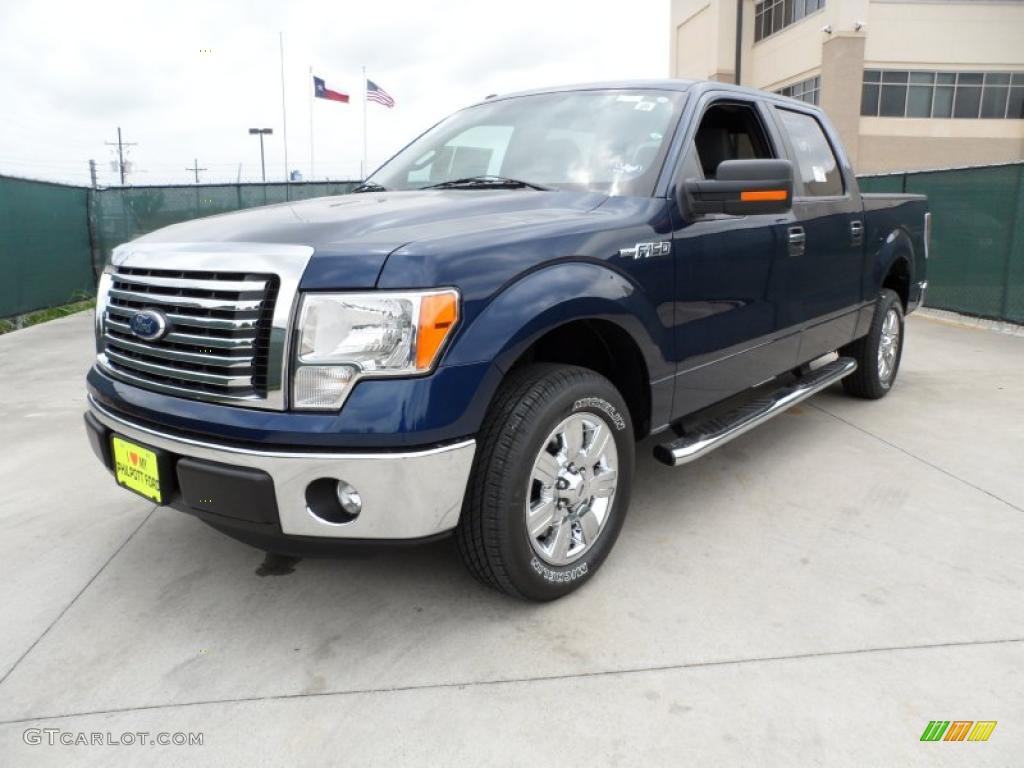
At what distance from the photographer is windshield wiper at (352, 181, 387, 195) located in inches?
144

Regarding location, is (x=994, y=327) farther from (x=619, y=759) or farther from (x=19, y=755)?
(x=19, y=755)

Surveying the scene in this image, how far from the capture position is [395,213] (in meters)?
2.66

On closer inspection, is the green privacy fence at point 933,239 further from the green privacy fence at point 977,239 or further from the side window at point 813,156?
the side window at point 813,156

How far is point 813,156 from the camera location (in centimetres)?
444

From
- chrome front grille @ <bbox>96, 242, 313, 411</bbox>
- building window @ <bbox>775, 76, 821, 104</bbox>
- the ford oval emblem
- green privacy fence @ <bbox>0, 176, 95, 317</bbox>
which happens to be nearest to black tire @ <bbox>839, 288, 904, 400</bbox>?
chrome front grille @ <bbox>96, 242, 313, 411</bbox>

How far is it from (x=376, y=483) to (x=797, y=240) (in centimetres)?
268

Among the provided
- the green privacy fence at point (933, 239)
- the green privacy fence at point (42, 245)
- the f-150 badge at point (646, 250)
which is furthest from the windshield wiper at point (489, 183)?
the green privacy fence at point (42, 245)

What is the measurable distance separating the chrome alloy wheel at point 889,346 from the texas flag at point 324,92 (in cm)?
2296

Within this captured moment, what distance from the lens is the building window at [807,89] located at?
30.0 metres

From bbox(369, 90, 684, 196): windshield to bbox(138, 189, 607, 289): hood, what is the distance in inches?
8.3

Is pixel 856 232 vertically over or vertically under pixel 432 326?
over

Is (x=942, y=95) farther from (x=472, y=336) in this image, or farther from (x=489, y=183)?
(x=472, y=336)

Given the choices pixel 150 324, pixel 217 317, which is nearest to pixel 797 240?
pixel 217 317

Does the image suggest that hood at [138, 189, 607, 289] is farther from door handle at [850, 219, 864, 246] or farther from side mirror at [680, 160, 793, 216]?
door handle at [850, 219, 864, 246]
